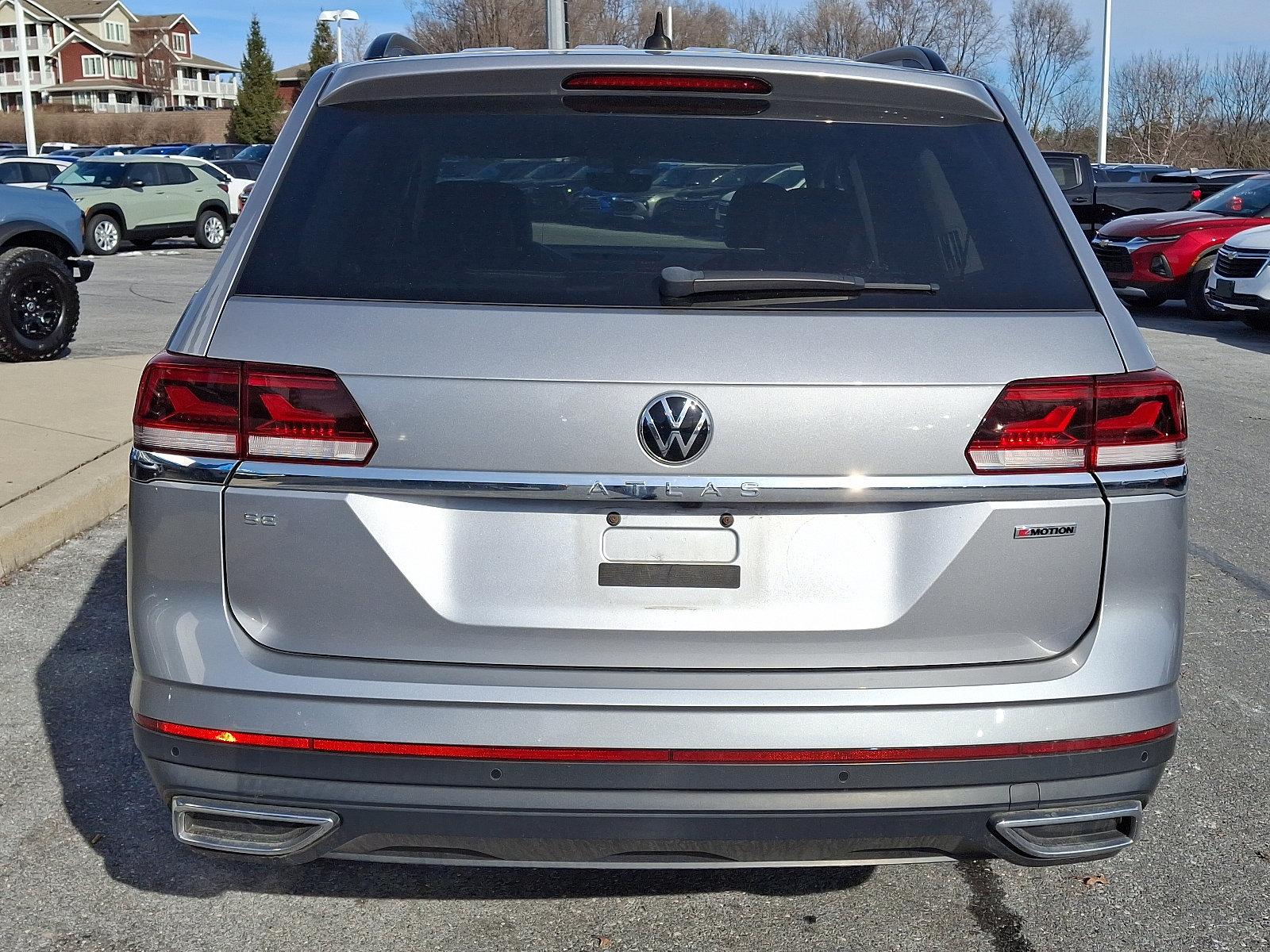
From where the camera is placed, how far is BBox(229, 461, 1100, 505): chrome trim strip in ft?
7.70

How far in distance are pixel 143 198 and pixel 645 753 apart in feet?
77.0

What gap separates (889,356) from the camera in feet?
7.84

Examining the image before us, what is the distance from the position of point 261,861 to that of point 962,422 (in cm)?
154

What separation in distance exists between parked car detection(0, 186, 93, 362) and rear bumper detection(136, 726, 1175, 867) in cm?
833

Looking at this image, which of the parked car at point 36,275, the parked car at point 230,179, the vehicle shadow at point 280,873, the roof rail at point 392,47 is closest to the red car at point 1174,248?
the parked car at point 36,275

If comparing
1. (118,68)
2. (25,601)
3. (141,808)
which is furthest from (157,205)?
(118,68)

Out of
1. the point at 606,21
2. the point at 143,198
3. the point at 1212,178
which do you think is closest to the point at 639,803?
the point at 1212,178

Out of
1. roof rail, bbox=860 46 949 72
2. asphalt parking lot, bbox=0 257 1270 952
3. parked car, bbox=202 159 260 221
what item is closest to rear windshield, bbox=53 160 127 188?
parked car, bbox=202 159 260 221

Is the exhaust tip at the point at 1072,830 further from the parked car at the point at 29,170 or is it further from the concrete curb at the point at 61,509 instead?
the parked car at the point at 29,170

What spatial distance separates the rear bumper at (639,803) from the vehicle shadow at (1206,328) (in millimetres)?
12251

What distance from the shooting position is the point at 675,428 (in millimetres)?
2344

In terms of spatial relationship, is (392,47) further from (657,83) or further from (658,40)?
(657,83)

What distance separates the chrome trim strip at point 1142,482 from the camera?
2.46 m

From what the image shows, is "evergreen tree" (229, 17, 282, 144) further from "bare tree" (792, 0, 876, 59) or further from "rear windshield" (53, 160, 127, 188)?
"rear windshield" (53, 160, 127, 188)
